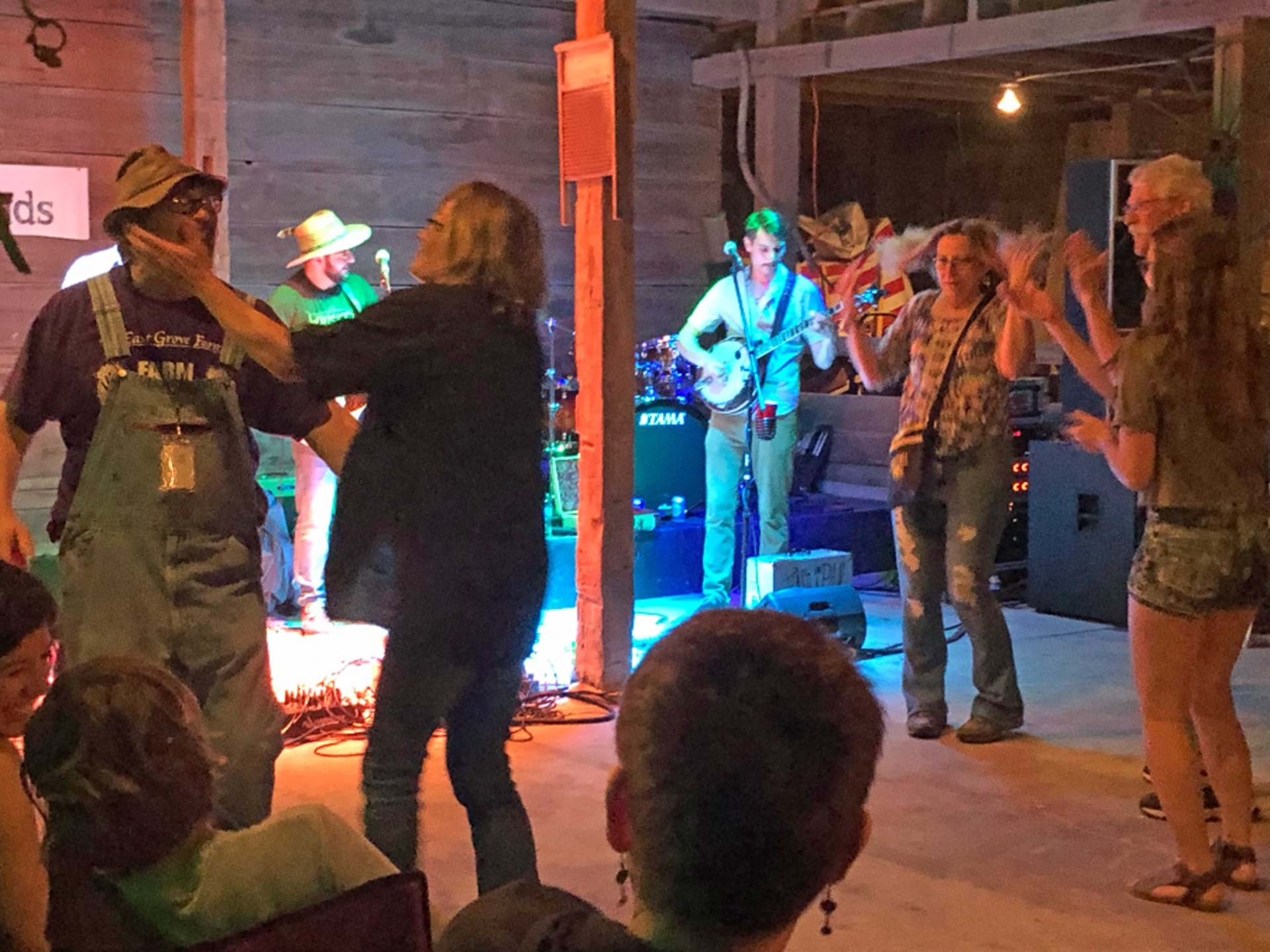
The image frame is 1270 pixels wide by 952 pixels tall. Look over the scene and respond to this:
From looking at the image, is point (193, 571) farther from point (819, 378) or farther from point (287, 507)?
point (819, 378)

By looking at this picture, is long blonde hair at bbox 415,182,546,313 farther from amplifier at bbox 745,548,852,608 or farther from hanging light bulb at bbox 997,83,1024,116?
hanging light bulb at bbox 997,83,1024,116

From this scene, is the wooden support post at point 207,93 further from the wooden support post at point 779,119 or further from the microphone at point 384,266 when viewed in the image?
the wooden support post at point 779,119

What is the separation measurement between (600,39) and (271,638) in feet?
9.32

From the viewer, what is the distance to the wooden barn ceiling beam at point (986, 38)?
737cm

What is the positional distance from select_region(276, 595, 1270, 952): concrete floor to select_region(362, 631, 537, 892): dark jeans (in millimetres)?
358

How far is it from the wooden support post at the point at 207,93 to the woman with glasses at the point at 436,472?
14.5 ft

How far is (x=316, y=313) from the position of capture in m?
7.00

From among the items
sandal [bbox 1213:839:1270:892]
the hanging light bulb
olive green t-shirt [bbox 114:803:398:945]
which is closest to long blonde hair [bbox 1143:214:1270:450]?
sandal [bbox 1213:839:1270:892]

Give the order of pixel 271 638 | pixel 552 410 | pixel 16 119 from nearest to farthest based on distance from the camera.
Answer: pixel 271 638 < pixel 16 119 < pixel 552 410

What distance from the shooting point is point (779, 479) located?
732 cm

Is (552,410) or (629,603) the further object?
(552,410)

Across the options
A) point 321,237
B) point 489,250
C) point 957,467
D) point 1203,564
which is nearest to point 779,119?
point 321,237

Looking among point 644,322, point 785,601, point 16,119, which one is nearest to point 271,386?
point 785,601

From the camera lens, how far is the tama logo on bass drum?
8211 mm
